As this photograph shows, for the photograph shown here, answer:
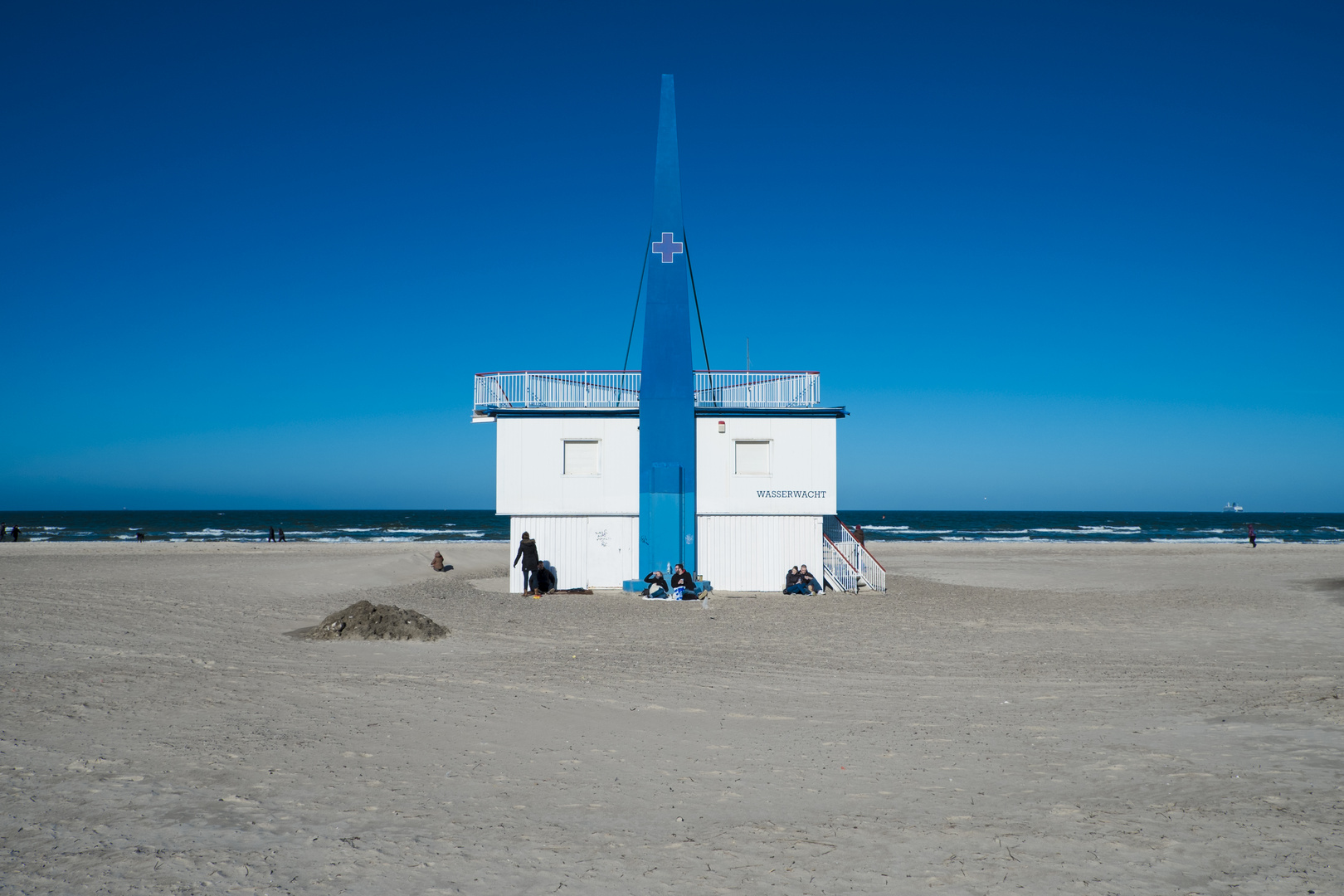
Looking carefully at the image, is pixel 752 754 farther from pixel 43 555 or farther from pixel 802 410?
pixel 43 555

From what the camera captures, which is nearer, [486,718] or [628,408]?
[486,718]

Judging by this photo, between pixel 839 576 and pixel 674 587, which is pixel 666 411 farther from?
pixel 839 576

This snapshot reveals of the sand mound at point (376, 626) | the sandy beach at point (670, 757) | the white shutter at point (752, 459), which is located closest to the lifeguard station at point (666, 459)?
the white shutter at point (752, 459)

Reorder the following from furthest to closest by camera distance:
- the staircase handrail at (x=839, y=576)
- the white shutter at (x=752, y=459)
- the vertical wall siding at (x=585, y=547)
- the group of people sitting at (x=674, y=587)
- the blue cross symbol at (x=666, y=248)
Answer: the staircase handrail at (x=839, y=576) < the white shutter at (x=752, y=459) < the vertical wall siding at (x=585, y=547) < the blue cross symbol at (x=666, y=248) < the group of people sitting at (x=674, y=587)

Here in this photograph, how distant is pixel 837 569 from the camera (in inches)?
826

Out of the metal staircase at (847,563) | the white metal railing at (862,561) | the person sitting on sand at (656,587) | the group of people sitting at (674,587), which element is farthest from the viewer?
the white metal railing at (862,561)

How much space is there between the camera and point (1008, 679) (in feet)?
32.4

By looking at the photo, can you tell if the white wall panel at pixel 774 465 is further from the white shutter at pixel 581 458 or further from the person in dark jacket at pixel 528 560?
the person in dark jacket at pixel 528 560

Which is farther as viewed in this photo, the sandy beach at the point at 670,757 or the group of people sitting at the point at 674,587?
the group of people sitting at the point at 674,587

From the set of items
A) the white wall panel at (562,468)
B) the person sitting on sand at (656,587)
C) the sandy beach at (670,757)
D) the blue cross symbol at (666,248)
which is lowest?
the sandy beach at (670,757)

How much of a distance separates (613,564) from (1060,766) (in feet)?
46.6

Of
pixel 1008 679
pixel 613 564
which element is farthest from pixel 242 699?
pixel 613 564

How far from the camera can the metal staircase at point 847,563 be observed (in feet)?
67.9

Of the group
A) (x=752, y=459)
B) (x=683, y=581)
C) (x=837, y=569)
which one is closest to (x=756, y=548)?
(x=752, y=459)
